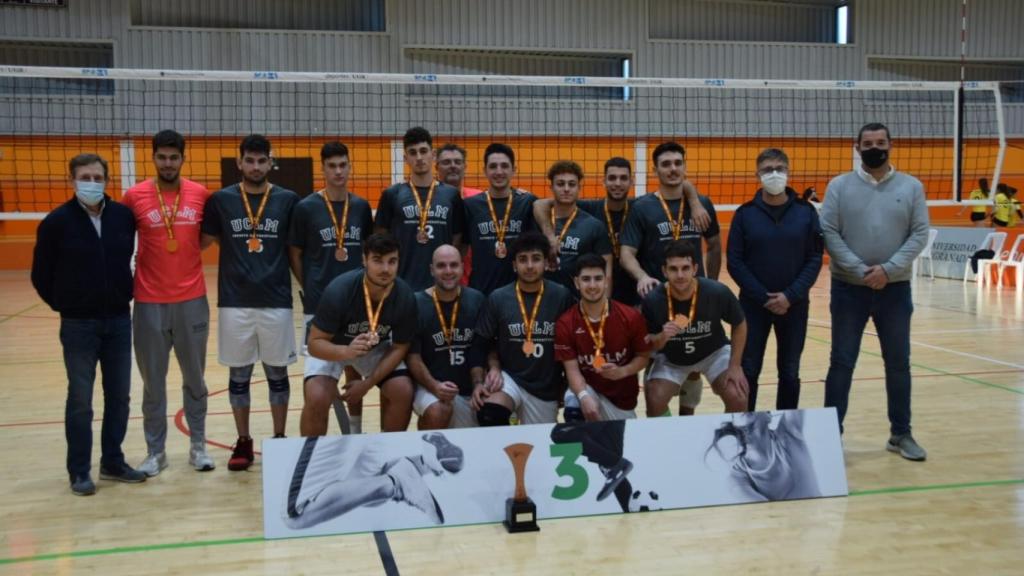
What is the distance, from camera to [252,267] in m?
5.23

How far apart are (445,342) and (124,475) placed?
1.92 m

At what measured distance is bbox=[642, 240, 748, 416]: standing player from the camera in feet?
16.2

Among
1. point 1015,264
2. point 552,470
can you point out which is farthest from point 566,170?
point 1015,264

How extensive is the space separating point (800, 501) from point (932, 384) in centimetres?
354

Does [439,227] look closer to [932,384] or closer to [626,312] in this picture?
[626,312]

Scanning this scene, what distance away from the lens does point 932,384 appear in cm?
754

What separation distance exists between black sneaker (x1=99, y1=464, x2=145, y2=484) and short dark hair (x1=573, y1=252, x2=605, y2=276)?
8.72 ft

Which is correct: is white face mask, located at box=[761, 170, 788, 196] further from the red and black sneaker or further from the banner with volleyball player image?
the red and black sneaker

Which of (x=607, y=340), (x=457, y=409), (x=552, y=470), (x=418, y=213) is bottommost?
(x=552, y=470)

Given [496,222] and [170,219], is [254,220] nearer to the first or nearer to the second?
[170,219]

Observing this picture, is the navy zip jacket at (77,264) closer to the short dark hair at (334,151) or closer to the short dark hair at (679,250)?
the short dark hair at (334,151)

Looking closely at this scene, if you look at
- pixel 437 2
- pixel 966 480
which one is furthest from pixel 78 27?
pixel 966 480

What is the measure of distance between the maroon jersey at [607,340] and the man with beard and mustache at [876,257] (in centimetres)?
130

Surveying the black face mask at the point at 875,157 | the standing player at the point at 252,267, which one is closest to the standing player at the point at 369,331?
the standing player at the point at 252,267
